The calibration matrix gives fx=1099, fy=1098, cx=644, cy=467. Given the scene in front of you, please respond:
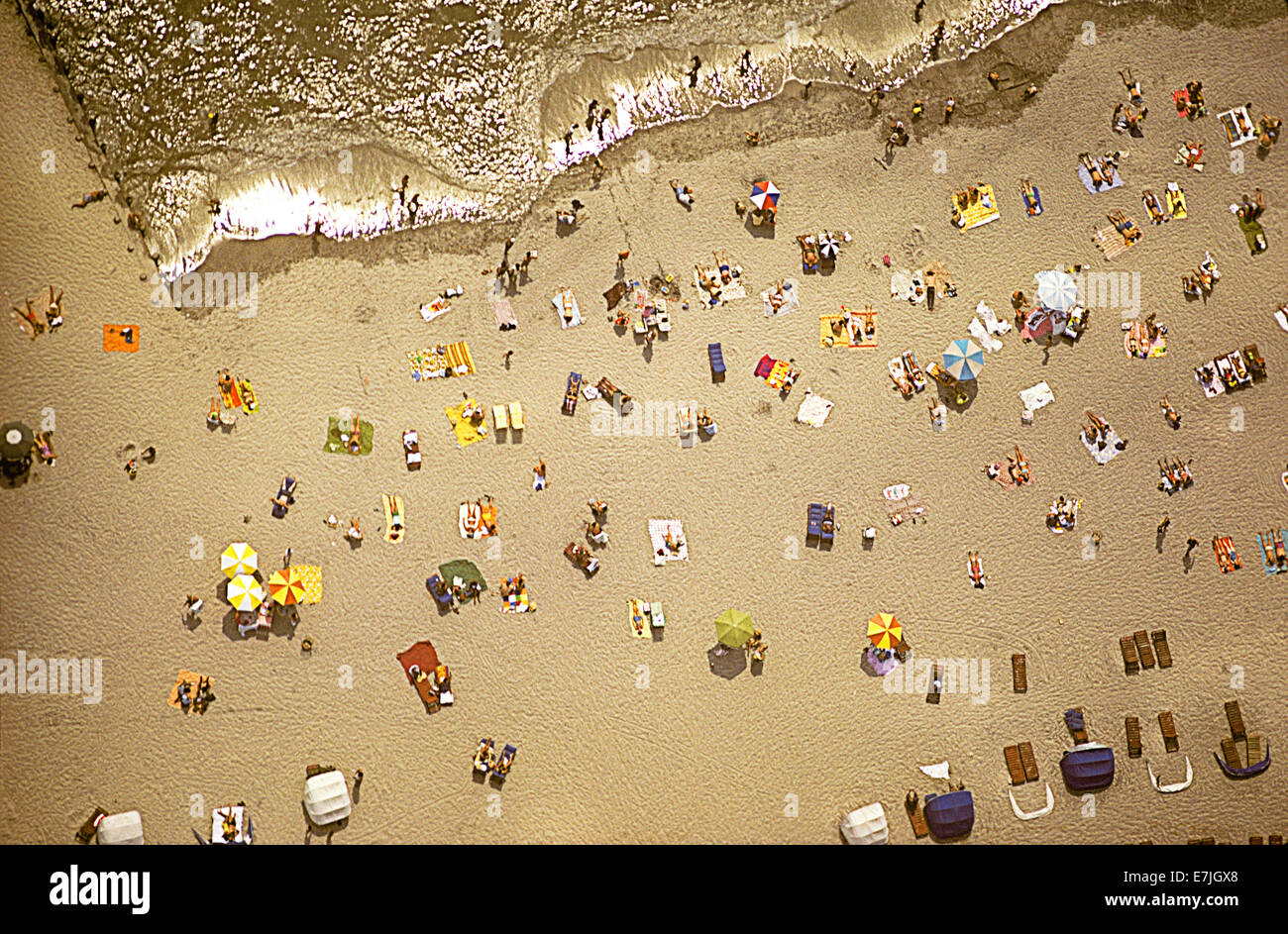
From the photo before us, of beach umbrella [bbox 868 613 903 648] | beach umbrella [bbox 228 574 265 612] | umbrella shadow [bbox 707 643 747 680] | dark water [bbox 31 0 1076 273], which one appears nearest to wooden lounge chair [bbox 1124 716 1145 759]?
beach umbrella [bbox 868 613 903 648]

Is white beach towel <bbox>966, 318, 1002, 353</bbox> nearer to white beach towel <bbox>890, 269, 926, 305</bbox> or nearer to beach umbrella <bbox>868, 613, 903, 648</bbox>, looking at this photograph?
white beach towel <bbox>890, 269, 926, 305</bbox>

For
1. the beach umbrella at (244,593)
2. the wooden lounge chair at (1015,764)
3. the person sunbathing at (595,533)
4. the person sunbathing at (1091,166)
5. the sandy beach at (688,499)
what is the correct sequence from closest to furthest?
the beach umbrella at (244,593), the sandy beach at (688,499), the person sunbathing at (595,533), the wooden lounge chair at (1015,764), the person sunbathing at (1091,166)

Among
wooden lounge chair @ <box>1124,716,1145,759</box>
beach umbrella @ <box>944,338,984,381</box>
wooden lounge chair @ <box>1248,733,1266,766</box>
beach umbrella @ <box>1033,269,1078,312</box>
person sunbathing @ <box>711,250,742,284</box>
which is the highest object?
person sunbathing @ <box>711,250,742,284</box>

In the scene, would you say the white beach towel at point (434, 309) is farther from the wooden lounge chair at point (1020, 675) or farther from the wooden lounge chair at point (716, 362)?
the wooden lounge chair at point (1020, 675)

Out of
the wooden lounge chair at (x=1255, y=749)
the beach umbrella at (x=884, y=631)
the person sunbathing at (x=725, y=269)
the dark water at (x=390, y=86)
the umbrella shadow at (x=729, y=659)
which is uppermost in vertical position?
the dark water at (x=390, y=86)

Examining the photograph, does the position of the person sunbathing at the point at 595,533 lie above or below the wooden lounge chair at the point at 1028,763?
above

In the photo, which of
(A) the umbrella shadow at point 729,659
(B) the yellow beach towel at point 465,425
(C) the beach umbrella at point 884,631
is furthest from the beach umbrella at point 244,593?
(C) the beach umbrella at point 884,631
